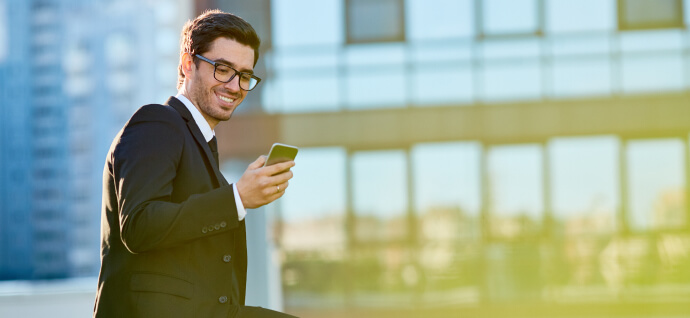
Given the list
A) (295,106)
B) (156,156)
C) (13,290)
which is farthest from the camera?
(295,106)

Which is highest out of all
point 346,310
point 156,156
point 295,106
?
point 295,106

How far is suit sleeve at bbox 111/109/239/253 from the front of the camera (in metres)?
1.55

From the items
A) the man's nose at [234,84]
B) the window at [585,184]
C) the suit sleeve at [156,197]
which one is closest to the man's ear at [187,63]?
the man's nose at [234,84]

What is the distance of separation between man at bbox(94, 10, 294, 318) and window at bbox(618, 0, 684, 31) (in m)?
5.46

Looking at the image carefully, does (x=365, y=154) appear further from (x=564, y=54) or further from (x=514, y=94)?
(x=564, y=54)

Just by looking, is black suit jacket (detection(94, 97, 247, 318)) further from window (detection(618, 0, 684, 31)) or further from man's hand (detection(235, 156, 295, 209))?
window (detection(618, 0, 684, 31))

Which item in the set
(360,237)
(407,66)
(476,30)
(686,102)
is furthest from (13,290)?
(686,102)

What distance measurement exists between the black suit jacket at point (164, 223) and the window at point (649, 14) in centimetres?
563

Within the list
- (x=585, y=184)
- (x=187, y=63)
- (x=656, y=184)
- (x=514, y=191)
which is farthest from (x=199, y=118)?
(x=656, y=184)

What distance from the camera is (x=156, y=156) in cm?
160

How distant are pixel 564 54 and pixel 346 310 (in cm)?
287

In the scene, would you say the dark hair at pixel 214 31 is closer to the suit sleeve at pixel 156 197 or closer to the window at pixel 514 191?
the suit sleeve at pixel 156 197

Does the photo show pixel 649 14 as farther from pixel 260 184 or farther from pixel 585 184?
pixel 260 184

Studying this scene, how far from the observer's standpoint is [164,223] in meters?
1.54
